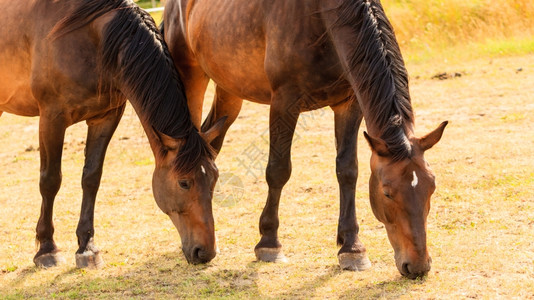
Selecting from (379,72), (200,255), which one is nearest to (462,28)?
(379,72)

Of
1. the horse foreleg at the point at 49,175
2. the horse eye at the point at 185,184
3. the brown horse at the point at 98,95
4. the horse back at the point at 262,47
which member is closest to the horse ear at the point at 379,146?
the horse back at the point at 262,47

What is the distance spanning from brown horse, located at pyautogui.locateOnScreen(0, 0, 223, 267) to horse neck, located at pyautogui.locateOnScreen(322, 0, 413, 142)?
1050 millimetres

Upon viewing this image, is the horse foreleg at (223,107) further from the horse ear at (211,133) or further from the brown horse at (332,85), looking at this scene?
the horse ear at (211,133)

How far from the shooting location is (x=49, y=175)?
5.47 metres

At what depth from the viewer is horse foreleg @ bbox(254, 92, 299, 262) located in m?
5.12

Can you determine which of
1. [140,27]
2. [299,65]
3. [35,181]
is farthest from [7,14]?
[35,181]

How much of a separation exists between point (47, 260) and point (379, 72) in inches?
112

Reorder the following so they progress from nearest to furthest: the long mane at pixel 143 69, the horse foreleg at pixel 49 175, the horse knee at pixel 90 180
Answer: the long mane at pixel 143 69 < the horse foreleg at pixel 49 175 < the horse knee at pixel 90 180

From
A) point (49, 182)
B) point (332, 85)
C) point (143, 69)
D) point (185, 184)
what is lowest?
point (49, 182)

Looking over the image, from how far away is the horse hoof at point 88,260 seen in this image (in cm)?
548

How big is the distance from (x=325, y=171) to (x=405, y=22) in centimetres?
707

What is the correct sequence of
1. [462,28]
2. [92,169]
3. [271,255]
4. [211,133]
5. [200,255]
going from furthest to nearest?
1. [462,28]
2. [92,169]
3. [271,255]
4. [211,133]
5. [200,255]

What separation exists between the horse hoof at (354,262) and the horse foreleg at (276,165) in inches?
20.4

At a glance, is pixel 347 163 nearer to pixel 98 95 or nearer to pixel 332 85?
pixel 332 85
